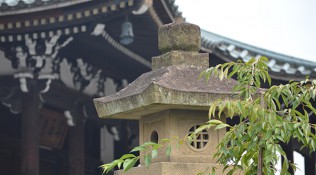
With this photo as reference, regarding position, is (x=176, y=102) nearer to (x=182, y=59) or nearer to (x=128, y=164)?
(x=182, y=59)

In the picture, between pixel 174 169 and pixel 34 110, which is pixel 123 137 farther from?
pixel 174 169

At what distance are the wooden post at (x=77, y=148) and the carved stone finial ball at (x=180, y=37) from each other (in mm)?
7760

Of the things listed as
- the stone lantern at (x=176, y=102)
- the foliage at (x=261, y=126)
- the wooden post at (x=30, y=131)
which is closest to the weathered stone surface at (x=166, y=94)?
the stone lantern at (x=176, y=102)

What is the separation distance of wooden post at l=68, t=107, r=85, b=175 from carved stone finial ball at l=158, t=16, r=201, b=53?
25.5 ft

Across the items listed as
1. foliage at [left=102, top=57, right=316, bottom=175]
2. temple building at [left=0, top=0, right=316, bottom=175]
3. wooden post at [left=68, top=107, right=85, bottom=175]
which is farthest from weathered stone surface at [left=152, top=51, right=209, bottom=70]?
wooden post at [left=68, top=107, right=85, bottom=175]

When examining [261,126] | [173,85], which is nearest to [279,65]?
[173,85]

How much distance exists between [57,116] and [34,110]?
1.87m

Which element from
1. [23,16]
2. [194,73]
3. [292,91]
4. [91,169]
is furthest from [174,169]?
[91,169]

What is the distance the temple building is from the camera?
1228cm

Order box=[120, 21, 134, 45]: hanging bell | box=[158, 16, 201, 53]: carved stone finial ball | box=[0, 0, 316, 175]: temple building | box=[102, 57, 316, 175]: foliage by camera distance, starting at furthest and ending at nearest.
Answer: box=[120, 21, 134, 45]: hanging bell, box=[0, 0, 316, 175]: temple building, box=[158, 16, 201, 53]: carved stone finial ball, box=[102, 57, 316, 175]: foliage

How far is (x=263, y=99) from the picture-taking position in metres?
5.72

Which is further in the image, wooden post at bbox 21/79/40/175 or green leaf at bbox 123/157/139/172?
wooden post at bbox 21/79/40/175

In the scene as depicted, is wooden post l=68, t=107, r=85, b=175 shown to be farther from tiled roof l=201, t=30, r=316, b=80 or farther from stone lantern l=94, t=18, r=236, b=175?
stone lantern l=94, t=18, r=236, b=175

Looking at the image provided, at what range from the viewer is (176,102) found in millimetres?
6594
